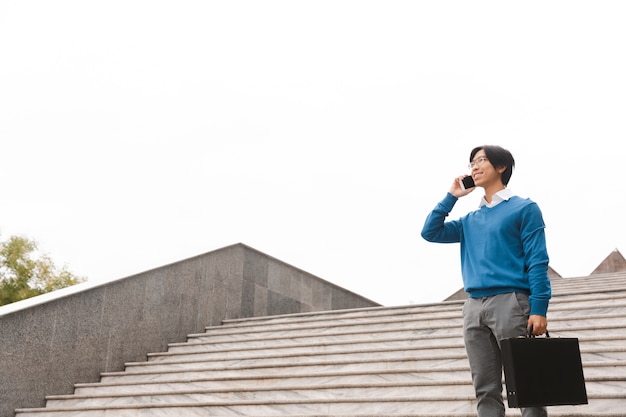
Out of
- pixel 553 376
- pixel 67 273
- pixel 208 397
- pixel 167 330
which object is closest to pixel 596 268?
pixel 167 330

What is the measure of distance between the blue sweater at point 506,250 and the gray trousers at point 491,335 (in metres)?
0.07

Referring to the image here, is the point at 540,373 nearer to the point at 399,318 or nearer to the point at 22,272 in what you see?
the point at 399,318

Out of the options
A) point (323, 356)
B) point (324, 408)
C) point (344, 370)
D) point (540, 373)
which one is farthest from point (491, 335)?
point (323, 356)

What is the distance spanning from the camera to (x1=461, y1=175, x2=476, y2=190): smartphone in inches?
134

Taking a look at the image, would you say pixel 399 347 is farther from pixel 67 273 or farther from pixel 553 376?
pixel 67 273

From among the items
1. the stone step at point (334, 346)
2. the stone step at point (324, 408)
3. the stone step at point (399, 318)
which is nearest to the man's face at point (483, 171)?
the stone step at point (324, 408)

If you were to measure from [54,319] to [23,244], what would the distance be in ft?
75.7

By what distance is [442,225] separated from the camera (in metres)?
3.50

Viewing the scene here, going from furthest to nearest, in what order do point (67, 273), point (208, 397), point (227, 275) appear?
point (67, 273), point (227, 275), point (208, 397)

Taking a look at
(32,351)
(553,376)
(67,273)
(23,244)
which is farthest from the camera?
(67,273)

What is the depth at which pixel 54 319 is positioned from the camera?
22.3 ft

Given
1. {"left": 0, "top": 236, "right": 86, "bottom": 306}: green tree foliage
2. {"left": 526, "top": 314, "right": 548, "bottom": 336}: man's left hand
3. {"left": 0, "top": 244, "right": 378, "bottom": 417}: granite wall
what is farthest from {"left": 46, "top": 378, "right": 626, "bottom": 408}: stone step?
{"left": 0, "top": 236, "right": 86, "bottom": 306}: green tree foliage

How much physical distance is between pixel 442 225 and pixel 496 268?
0.44m

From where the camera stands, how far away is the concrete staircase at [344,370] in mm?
4773
